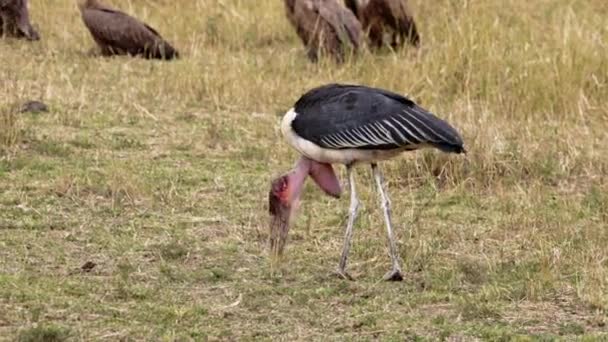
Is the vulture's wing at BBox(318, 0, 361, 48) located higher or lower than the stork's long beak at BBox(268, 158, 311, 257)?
lower

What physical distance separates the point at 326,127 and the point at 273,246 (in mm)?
651

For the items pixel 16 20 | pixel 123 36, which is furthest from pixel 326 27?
pixel 16 20

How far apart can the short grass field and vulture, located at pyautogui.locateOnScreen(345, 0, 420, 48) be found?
22 centimetres

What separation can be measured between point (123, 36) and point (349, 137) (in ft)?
18.0

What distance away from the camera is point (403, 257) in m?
6.01

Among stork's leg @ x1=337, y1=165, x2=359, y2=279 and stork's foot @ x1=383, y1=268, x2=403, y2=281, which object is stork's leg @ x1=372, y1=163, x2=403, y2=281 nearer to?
stork's foot @ x1=383, y1=268, x2=403, y2=281

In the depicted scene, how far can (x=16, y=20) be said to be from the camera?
11086 mm

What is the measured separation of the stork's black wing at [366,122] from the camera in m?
5.30

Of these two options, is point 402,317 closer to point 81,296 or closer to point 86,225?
point 81,296

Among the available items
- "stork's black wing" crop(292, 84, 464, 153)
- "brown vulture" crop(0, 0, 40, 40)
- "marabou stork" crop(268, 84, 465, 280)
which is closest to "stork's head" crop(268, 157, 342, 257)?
"marabou stork" crop(268, 84, 465, 280)

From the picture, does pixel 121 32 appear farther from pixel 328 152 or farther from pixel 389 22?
pixel 328 152

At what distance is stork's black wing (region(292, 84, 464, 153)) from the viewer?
530 centimetres

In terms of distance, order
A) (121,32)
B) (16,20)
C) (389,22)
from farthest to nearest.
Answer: (16,20) → (389,22) → (121,32)

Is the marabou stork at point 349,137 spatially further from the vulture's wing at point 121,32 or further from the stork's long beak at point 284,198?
the vulture's wing at point 121,32
